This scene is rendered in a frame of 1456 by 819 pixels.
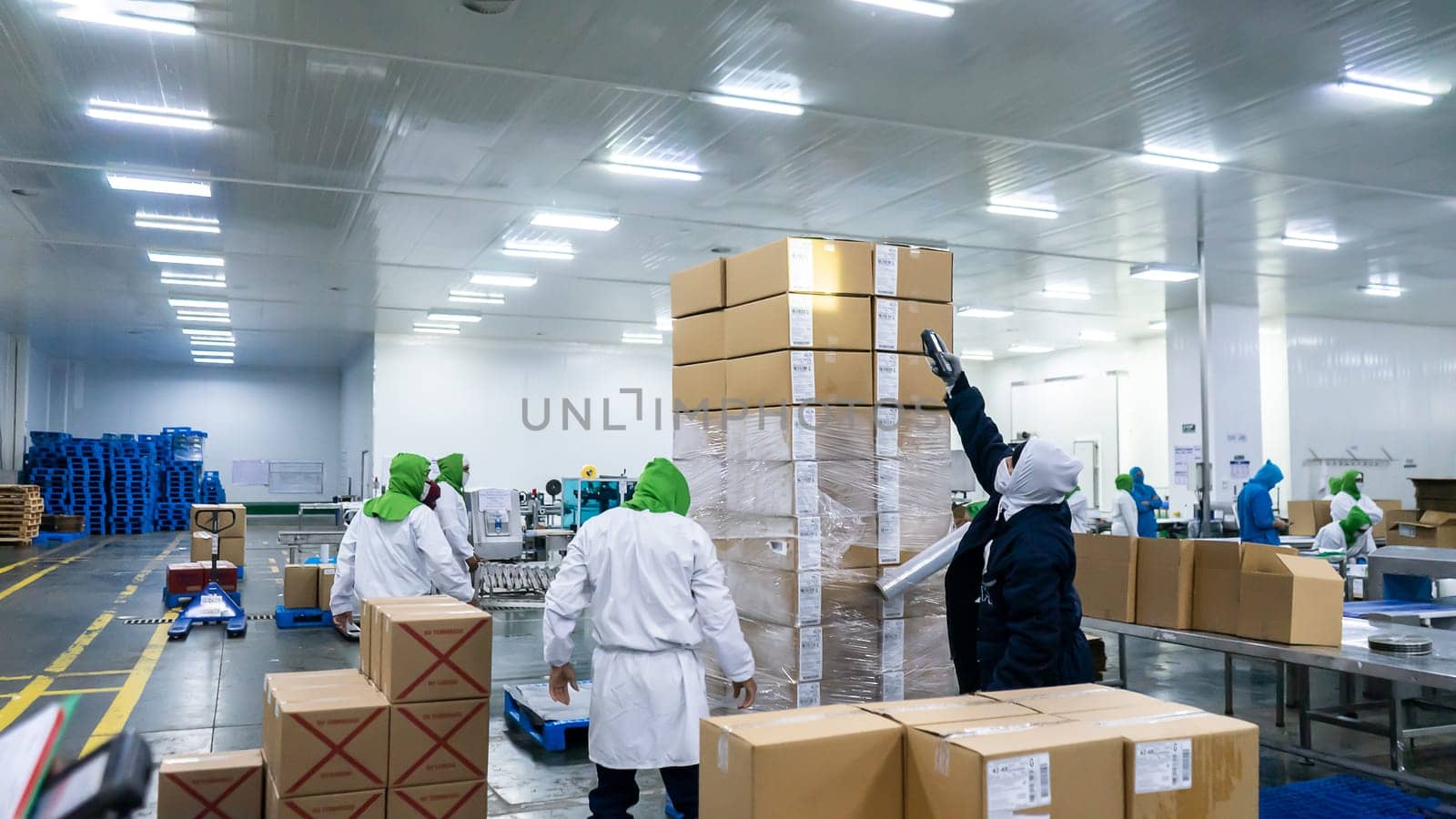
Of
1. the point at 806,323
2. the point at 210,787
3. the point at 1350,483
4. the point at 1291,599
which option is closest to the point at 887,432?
the point at 806,323

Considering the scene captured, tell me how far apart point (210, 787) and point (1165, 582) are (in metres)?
4.44

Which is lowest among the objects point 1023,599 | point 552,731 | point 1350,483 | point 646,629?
point 552,731

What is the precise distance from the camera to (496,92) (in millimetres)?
7438

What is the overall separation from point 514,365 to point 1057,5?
1638 centimetres

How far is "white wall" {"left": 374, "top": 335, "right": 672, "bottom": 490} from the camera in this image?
20.0 m

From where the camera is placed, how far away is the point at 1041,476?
3.52 metres

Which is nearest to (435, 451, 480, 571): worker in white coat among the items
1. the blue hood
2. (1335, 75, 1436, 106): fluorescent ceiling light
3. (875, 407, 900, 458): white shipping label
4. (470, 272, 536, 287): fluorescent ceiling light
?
(875, 407, 900, 458): white shipping label

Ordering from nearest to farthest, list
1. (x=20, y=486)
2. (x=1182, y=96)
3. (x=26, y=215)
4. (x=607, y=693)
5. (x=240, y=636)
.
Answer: (x=607, y=693)
(x=1182, y=96)
(x=240, y=636)
(x=26, y=215)
(x=20, y=486)

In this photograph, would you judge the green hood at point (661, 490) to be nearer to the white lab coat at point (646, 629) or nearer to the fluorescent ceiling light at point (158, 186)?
the white lab coat at point (646, 629)

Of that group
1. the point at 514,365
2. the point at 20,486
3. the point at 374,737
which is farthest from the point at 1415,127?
the point at 20,486

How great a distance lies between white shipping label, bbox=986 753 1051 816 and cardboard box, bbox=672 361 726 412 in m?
3.11

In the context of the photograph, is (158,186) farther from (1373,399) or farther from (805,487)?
(1373,399)

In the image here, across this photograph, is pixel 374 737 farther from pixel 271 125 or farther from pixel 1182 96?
pixel 1182 96

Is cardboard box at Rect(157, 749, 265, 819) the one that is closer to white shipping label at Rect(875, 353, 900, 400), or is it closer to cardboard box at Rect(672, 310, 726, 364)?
cardboard box at Rect(672, 310, 726, 364)
